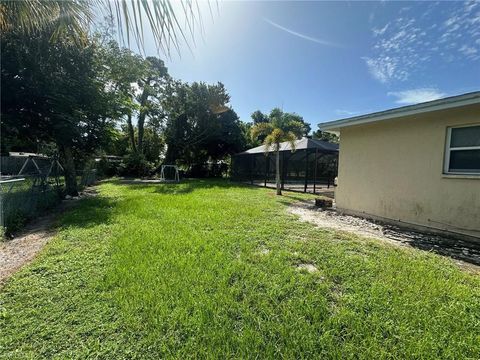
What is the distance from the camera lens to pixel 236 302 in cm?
241

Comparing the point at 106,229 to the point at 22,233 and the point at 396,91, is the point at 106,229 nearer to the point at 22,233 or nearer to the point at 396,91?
the point at 22,233

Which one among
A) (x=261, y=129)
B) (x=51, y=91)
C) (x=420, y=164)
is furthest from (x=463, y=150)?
(x=51, y=91)

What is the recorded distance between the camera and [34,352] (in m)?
1.80

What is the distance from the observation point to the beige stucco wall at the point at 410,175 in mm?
4918

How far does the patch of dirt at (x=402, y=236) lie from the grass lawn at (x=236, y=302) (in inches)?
20.6

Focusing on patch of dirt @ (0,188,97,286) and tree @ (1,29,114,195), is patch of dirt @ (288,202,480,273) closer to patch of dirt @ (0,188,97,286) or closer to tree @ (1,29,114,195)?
patch of dirt @ (0,188,97,286)

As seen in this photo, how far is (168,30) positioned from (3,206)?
244 inches

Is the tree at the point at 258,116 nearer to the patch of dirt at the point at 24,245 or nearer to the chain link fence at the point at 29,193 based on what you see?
the chain link fence at the point at 29,193

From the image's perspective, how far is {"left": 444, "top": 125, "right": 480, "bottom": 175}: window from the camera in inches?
188

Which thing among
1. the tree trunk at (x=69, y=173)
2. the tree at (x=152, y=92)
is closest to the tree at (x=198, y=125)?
the tree at (x=152, y=92)

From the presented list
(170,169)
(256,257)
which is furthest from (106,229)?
(170,169)

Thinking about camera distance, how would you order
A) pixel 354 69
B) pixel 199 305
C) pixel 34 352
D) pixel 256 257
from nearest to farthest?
1. pixel 34 352
2. pixel 199 305
3. pixel 256 257
4. pixel 354 69

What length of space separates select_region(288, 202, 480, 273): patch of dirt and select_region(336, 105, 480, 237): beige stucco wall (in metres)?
0.47

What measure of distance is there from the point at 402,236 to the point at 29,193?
971cm
